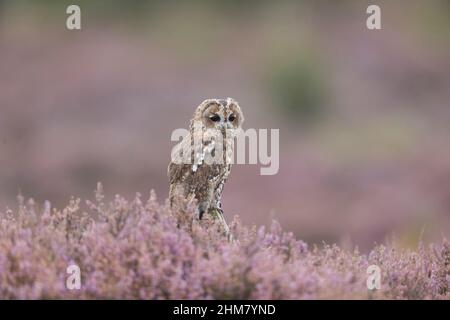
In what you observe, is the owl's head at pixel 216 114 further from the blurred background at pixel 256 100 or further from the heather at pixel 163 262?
the blurred background at pixel 256 100

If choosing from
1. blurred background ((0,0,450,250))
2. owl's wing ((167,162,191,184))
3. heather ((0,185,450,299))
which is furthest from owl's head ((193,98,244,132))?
blurred background ((0,0,450,250))

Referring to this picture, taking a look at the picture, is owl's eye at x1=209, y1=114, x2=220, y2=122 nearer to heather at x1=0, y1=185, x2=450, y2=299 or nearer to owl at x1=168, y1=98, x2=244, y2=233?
owl at x1=168, y1=98, x2=244, y2=233

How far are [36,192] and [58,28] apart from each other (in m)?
13.7

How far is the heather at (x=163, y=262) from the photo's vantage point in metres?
5.69

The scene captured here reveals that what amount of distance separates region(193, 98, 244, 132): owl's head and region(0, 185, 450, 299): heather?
859 millimetres

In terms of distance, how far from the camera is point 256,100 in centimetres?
2848

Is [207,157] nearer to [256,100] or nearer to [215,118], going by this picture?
[215,118]

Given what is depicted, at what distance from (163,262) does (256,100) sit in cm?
2288

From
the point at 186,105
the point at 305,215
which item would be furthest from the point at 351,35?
the point at 305,215

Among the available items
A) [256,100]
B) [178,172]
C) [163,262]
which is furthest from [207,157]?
[256,100]

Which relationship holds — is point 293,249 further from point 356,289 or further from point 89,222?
point 89,222

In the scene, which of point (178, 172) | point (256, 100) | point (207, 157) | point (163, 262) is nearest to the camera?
point (163, 262)

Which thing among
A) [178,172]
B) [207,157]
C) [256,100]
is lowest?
[178,172]
